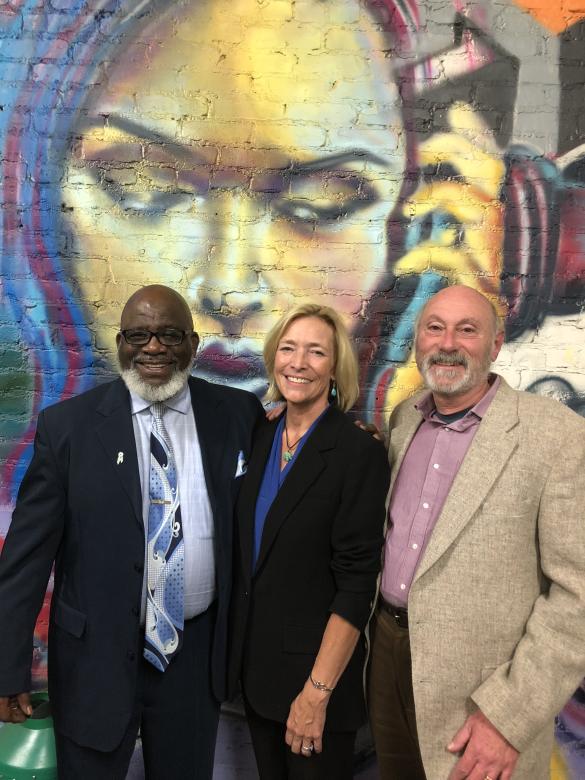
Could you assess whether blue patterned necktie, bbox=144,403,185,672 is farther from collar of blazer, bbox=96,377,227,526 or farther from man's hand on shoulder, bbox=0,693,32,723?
man's hand on shoulder, bbox=0,693,32,723

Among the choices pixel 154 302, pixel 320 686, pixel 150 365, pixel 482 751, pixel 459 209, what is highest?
pixel 459 209

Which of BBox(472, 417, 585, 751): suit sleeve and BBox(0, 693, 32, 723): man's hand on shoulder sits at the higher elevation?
BBox(472, 417, 585, 751): suit sleeve

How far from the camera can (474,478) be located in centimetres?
182

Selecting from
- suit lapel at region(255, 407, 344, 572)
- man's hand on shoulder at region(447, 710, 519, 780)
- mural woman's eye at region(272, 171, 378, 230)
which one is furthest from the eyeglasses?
man's hand on shoulder at region(447, 710, 519, 780)

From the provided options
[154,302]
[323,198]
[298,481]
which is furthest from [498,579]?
[323,198]

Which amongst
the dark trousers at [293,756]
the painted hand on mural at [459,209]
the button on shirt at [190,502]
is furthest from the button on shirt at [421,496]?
the painted hand on mural at [459,209]

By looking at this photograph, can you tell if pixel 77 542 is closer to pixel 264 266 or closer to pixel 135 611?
pixel 135 611

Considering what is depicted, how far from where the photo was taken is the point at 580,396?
2750 mm

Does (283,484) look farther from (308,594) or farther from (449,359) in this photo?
(449,359)

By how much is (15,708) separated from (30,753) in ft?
0.70

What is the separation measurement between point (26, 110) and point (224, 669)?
7.64ft

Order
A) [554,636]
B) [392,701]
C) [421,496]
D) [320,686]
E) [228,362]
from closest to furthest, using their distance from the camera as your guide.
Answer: [554,636], [320,686], [421,496], [392,701], [228,362]

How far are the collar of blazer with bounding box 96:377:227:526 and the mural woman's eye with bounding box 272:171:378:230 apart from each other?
3.10ft

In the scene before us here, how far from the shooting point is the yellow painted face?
8.65 feet
